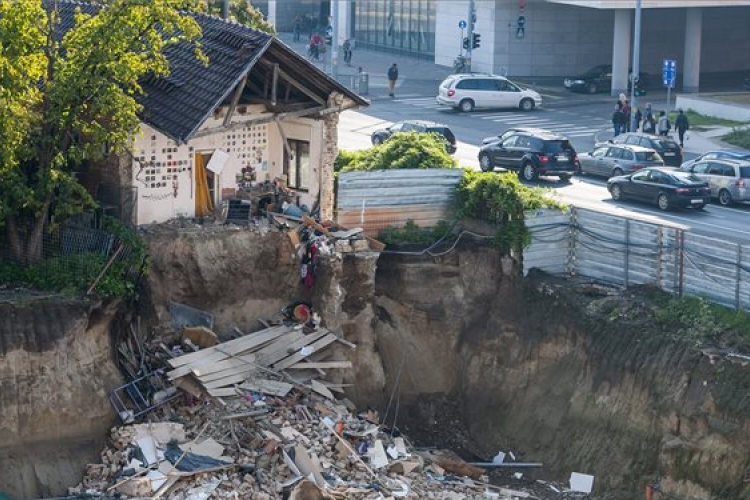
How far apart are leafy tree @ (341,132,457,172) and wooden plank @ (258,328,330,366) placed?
591 cm

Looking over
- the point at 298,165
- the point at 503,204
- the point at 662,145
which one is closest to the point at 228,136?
the point at 298,165

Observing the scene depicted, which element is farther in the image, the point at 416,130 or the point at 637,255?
the point at 416,130

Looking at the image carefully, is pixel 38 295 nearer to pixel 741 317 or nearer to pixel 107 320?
pixel 107 320

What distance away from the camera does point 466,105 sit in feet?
216

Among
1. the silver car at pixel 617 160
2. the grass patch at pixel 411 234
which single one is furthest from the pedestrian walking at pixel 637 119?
the grass patch at pixel 411 234

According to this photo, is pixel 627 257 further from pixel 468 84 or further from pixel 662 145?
pixel 468 84

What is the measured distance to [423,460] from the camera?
3441 centimetres

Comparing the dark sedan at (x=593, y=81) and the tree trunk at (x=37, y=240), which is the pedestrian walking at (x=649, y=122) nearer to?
the dark sedan at (x=593, y=81)

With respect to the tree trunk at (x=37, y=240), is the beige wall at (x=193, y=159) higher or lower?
higher

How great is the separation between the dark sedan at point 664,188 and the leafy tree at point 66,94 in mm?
17377

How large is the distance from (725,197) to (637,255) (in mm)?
13108

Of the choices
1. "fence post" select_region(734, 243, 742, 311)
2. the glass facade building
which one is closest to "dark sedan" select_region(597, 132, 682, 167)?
"fence post" select_region(734, 243, 742, 311)

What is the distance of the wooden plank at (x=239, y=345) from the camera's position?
34031 mm

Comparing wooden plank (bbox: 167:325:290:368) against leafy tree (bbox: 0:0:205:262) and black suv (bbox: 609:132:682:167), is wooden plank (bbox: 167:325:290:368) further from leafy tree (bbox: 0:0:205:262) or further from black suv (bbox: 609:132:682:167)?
black suv (bbox: 609:132:682:167)
